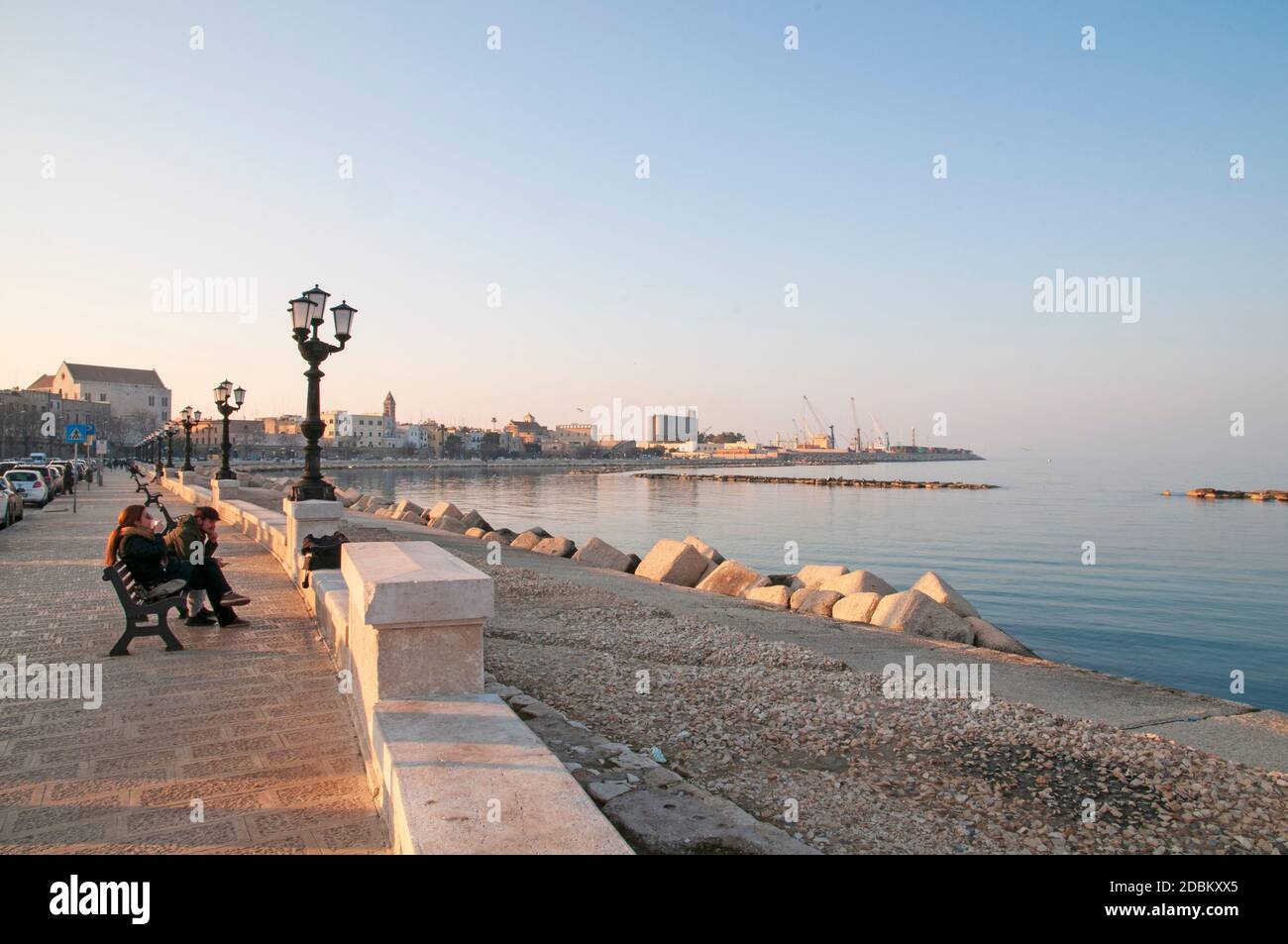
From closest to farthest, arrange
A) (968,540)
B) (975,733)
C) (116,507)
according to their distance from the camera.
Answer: (975,733), (116,507), (968,540)

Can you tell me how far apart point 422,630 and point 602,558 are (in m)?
15.3

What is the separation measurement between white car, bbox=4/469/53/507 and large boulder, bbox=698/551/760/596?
2101cm

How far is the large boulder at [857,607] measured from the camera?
12.4m

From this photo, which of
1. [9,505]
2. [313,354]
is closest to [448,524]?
[9,505]

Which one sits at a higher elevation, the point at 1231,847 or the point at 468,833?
the point at 468,833

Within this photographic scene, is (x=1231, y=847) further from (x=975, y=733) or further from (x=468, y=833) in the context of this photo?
(x=468, y=833)

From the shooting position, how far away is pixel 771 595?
1422cm

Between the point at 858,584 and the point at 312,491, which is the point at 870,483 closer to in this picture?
the point at 858,584

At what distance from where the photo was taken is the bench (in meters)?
6.81

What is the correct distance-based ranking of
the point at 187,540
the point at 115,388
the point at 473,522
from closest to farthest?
1. the point at 187,540
2. the point at 473,522
3. the point at 115,388
